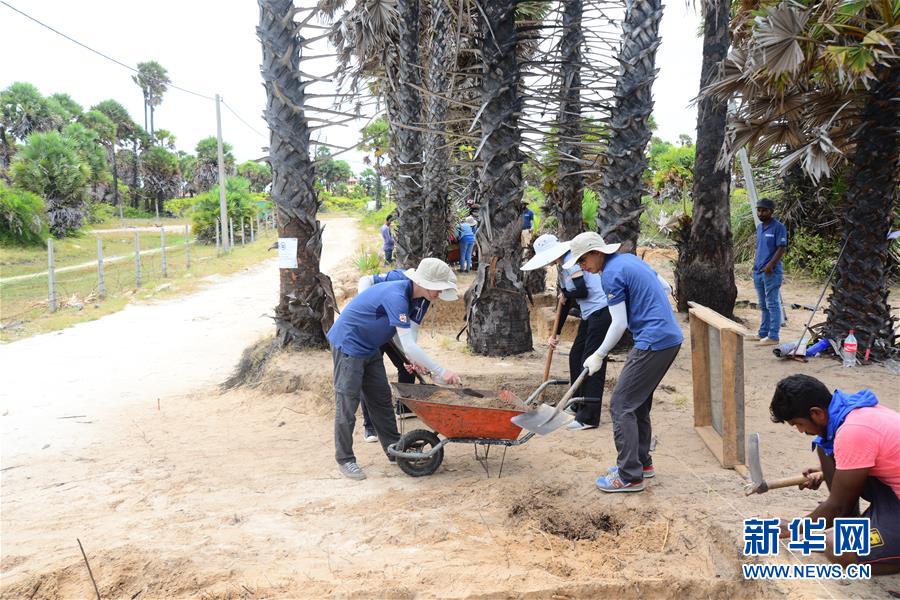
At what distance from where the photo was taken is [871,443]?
2.91 metres

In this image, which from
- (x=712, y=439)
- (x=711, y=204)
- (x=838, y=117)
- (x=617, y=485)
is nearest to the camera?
(x=617, y=485)

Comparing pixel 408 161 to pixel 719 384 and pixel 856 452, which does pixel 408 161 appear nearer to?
pixel 719 384

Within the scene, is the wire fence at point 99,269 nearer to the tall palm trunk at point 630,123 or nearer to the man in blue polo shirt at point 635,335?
the tall palm trunk at point 630,123

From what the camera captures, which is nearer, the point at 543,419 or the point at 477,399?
the point at 543,419

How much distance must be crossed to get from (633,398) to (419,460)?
5.48ft

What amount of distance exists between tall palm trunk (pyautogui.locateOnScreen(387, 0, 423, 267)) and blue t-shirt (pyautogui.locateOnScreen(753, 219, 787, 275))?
5675 millimetres

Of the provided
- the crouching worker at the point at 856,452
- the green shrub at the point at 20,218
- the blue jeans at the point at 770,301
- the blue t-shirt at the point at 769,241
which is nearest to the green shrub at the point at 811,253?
the blue jeans at the point at 770,301

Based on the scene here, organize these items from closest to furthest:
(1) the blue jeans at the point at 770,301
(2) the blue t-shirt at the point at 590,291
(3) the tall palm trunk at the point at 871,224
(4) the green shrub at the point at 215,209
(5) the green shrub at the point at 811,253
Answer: (2) the blue t-shirt at the point at 590,291, (3) the tall palm trunk at the point at 871,224, (1) the blue jeans at the point at 770,301, (5) the green shrub at the point at 811,253, (4) the green shrub at the point at 215,209

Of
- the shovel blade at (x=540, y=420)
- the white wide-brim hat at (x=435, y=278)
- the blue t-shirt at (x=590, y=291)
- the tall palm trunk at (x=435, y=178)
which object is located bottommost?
the shovel blade at (x=540, y=420)

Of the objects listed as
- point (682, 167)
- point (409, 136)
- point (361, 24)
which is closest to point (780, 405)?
point (409, 136)

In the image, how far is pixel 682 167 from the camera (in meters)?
26.1

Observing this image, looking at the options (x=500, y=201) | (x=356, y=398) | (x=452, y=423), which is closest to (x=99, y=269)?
(x=500, y=201)

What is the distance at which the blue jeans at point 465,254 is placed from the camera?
48.4 ft

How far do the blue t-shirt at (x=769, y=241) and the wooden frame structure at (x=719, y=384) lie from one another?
3.56 m
